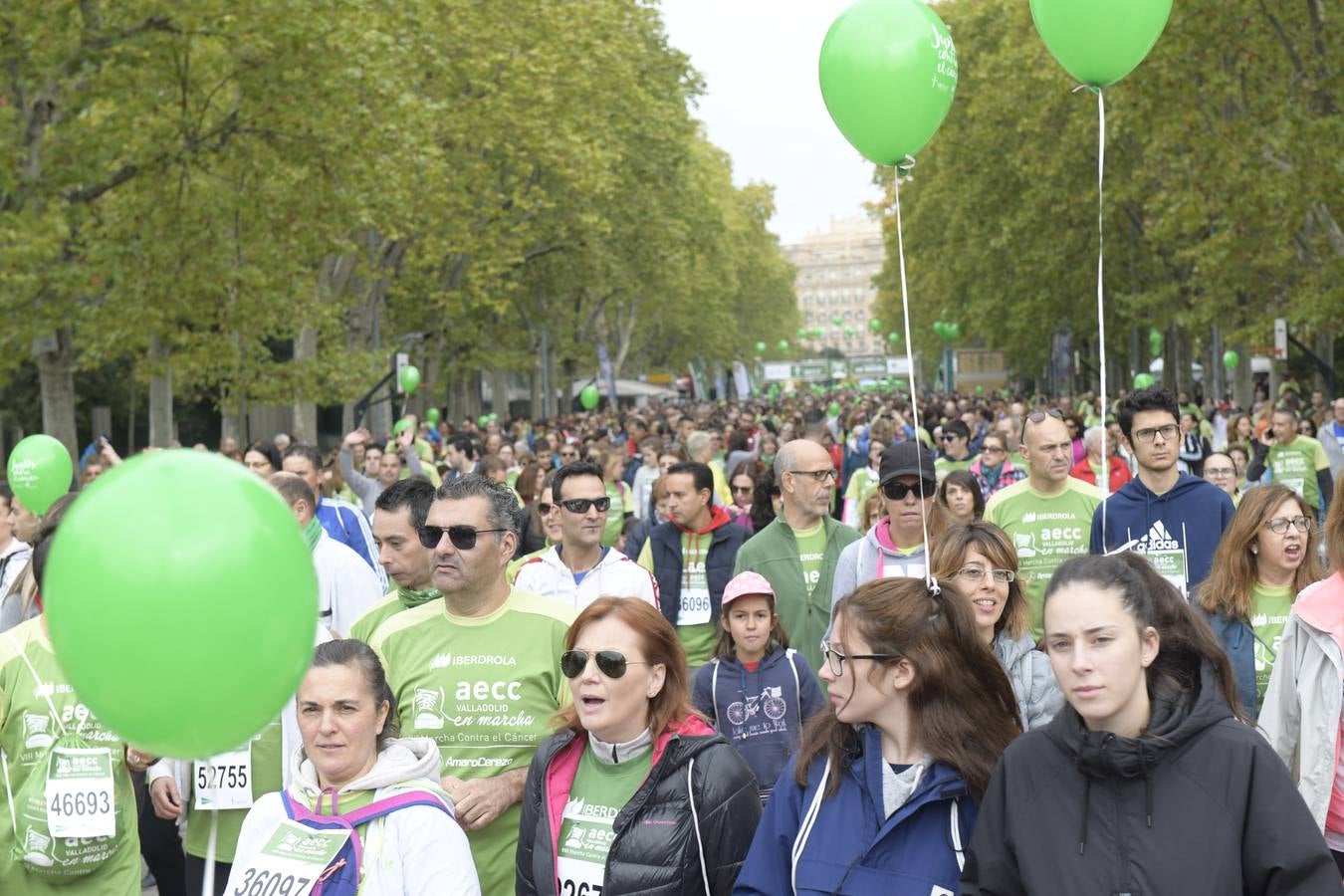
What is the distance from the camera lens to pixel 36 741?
517 cm

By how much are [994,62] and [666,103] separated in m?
10.2

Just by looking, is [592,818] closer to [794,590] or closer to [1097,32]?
[794,590]

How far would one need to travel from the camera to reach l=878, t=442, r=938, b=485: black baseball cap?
259 inches

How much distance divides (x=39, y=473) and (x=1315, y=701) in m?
7.82

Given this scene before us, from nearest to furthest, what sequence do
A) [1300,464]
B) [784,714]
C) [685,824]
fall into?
[685,824] → [784,714] → [1300,464]

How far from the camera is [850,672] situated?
3.71 m

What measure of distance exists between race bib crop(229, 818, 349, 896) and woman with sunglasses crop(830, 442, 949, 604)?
3031 millimetres

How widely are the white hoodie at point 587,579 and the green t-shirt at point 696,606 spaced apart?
0.67 meters

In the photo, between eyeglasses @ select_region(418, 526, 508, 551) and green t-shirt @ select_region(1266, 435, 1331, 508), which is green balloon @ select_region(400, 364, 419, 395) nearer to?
green t-shirt @ select_region(1266, 435, 1331, 508)

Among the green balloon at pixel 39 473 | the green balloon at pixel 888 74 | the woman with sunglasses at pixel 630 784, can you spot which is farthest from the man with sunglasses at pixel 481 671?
the green balloon at pixel 39 473

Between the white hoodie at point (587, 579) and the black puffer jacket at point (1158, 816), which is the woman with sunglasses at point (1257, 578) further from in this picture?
the black puffer jacket at point (1158, 816)

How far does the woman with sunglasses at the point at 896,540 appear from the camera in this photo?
258 inches

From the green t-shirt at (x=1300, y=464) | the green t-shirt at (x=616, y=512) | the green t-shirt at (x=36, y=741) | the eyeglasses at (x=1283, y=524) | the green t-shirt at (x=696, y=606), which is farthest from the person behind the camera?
the green t-shirt at (x=1300, y=464)

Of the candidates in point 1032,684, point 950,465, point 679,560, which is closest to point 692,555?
point 679,560
